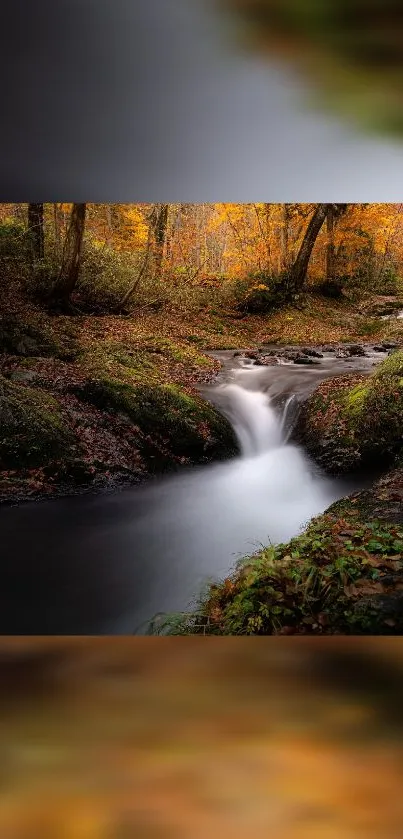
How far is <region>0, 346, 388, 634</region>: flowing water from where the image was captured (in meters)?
2.50

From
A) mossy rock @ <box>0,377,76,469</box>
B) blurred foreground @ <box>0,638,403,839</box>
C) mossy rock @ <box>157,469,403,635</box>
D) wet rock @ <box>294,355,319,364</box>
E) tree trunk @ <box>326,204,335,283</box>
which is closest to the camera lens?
blurred foreground @ <box>0,638,403,839</box>

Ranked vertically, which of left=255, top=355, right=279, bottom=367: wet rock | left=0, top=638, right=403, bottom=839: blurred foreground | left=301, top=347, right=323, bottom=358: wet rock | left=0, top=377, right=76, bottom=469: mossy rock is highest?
left=301, top=347, right=323, bottom=358: wet rock

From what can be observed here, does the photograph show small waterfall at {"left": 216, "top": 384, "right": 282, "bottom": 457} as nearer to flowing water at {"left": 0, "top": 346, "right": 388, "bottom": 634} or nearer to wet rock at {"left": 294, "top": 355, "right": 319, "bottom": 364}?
flowing water at {"left": 0, "top": 346, "right": 388, "bottom": 634}

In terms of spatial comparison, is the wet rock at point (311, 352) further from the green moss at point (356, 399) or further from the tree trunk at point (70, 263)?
the tree trunk at point (70, 263)

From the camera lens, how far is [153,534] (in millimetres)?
2662

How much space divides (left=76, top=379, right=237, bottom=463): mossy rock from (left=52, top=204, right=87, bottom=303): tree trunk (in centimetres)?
49

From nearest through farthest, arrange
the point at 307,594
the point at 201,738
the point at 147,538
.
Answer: the point at 201,738
the point at 307,594
the point at 147,538

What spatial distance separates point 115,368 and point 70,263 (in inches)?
22.8

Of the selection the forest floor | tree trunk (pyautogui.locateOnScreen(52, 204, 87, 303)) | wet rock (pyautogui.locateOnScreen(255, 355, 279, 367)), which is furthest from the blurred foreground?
tree trunk (pyautogui.locateOnScreen(52, 204, 87, 303))

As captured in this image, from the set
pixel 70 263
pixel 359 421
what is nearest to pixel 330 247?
pixel 359 421

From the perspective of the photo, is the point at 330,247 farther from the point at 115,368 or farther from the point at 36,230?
the point at 36,230

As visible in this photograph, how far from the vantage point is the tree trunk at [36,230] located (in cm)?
268
